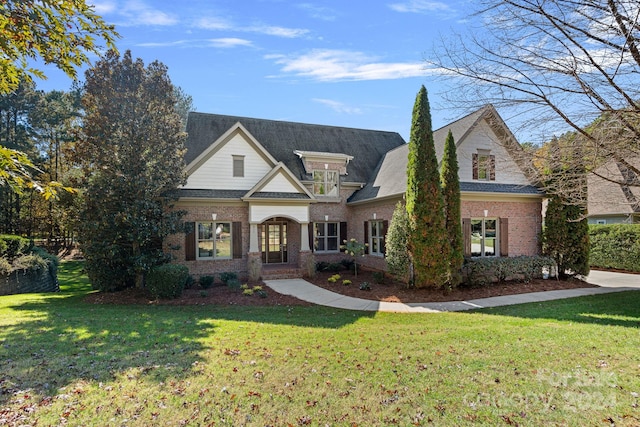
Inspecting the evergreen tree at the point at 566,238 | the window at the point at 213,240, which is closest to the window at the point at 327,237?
the window at the point at 213,240

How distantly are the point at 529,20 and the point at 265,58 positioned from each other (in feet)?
23.9

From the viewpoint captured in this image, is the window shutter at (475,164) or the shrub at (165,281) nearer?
the shrub at (165,281)

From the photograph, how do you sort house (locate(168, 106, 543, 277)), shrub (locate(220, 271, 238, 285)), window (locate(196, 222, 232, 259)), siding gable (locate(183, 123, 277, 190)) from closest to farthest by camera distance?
shrub (locate(220, 271, 238, 285)) < house (locate(168, 106, 543, 277)) < window (locate(196, 222, 232, 259)) < siding gable (locate(183, 123, 277, 190))

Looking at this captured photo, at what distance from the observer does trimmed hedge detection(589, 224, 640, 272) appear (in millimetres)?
16094

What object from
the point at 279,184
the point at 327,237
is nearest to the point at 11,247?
the point at 279,184

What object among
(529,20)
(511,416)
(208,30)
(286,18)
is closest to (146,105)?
(208,30)

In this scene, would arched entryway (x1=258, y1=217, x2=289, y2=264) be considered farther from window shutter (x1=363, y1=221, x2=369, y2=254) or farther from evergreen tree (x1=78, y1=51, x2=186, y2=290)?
evergreen tree (x1=78, y1=51, x2=186, y2=290)

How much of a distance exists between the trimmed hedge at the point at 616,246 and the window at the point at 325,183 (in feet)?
46.8

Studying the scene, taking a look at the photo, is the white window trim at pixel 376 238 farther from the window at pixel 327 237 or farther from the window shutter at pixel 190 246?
the window shutter at pixel 190 246

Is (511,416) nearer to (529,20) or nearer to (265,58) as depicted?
(529,20)

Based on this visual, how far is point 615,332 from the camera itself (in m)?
6.96

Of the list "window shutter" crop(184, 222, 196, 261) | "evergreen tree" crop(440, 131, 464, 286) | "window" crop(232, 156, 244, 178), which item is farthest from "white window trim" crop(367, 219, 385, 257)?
"window shutter" crop(184, 222, 196, 261)

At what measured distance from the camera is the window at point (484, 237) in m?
14.3

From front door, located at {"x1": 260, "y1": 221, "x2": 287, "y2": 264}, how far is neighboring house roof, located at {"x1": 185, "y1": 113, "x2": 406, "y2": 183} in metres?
2.89
